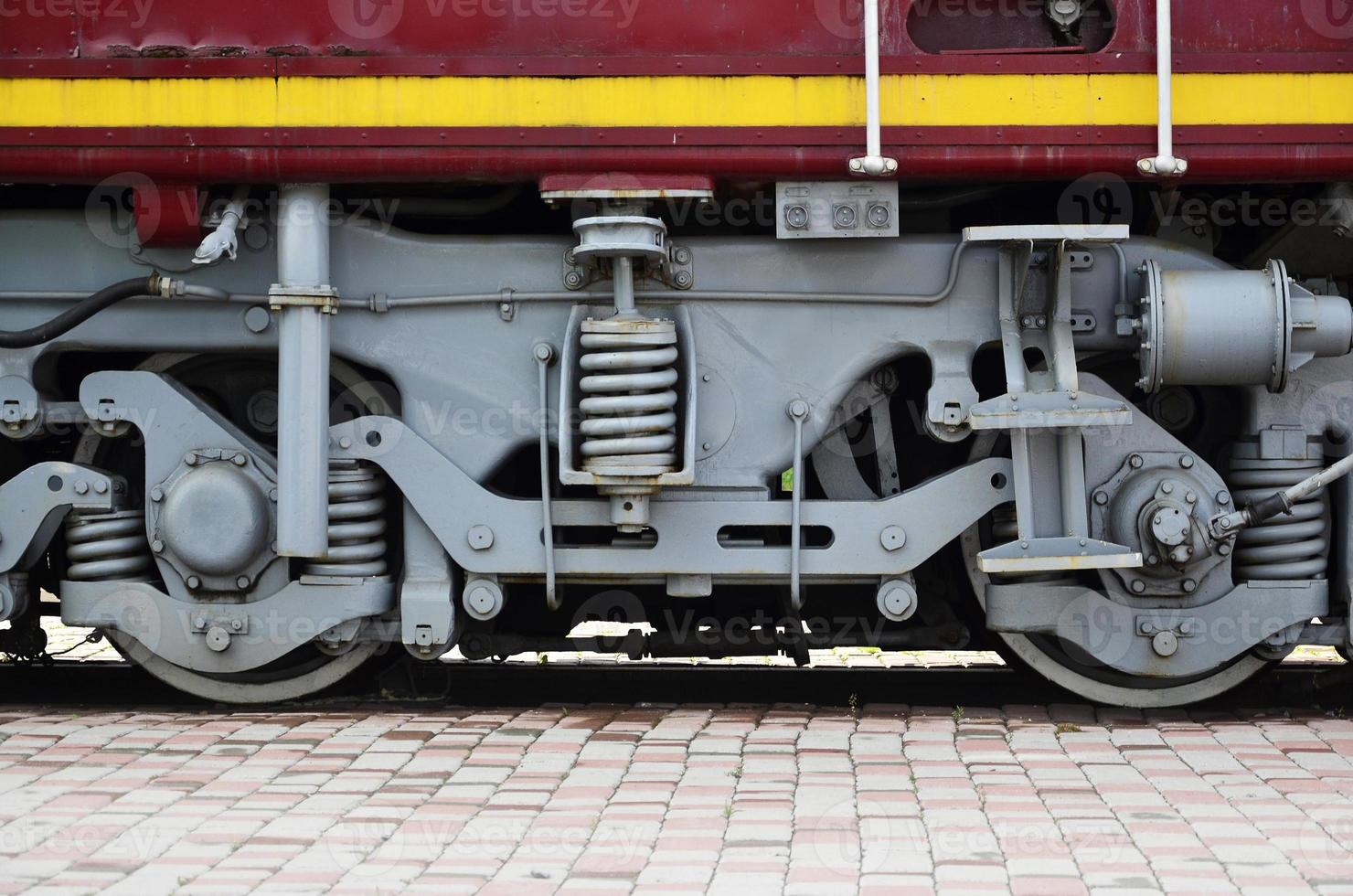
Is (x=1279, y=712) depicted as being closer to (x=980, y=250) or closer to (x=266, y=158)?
(x=980, y=250)

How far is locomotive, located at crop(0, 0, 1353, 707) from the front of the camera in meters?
5.73

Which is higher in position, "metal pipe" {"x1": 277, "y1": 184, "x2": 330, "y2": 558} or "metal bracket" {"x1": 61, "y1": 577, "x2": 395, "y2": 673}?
"metal pipe" {"x1": 277, "y1": 184, "x2": 330, "y2": 558}

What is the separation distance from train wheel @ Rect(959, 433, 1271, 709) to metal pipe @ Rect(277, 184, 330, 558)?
102 inches

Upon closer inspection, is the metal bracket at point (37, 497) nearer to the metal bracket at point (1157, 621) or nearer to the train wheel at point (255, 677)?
the train wheel at point (255, 677)

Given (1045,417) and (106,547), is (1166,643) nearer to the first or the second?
(1045,417)

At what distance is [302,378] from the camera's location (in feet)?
19.5

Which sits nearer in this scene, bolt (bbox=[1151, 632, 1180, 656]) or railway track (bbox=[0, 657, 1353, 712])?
bolt (bbox=[1151, 632, 1180, 656])

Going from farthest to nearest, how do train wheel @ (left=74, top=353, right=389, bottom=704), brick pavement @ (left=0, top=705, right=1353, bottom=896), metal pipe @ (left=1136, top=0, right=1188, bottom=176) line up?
train wheel @ (left=74, top=353, right=389, bottom=704) < metal pipe @ (left=1136, top=0, right=1188, bottom=176) < brick pavement @ (left=0, top=705, right=1353, bottom=896)

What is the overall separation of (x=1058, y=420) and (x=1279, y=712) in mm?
1595

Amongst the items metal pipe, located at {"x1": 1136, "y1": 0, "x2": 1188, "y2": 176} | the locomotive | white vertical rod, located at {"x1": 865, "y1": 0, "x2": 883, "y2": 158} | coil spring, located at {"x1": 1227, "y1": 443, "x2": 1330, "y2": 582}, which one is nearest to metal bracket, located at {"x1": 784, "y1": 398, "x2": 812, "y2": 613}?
the locomotive

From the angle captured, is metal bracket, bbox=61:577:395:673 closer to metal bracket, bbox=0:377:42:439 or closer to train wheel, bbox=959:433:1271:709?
metal bracket, bbox=0:377:42:439

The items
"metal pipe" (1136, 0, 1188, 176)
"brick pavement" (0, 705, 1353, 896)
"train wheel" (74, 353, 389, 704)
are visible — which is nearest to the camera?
"brick pavement" (0, 705, 1353, 896)

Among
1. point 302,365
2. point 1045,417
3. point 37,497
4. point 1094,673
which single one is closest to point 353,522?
point 302,365

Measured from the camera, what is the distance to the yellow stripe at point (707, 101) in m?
5.71
